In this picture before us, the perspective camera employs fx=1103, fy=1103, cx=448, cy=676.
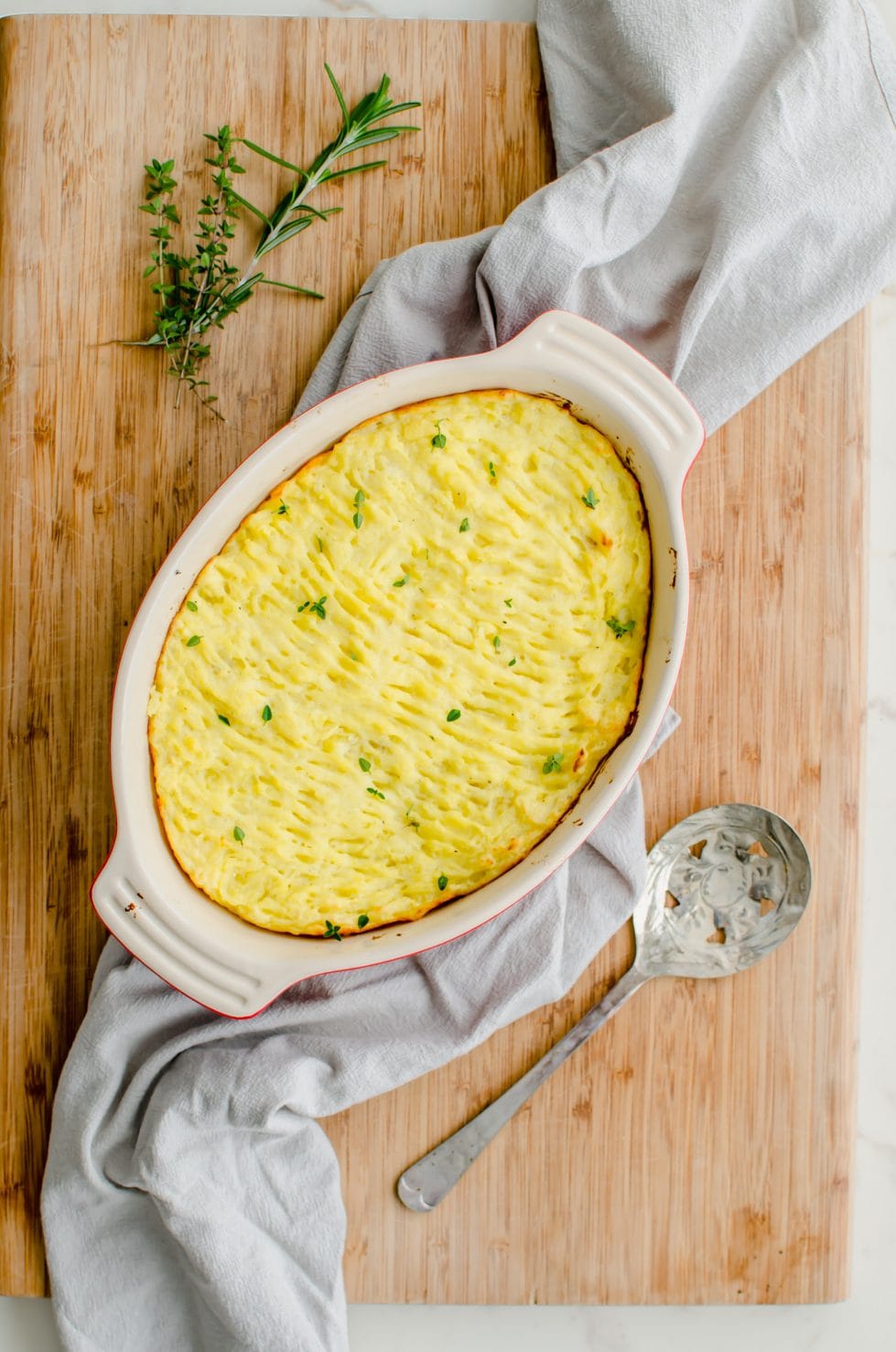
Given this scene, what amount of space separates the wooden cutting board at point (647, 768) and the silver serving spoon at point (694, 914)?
0.05 m

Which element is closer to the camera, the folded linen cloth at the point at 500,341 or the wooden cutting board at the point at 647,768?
the folded linen cloth at the point at 500,341

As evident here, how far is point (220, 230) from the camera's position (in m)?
2.04

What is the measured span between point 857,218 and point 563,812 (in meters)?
1.21

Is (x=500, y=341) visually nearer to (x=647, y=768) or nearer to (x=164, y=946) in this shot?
(x=647, y=768)

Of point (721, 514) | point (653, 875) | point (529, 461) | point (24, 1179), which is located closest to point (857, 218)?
point (721, 514)

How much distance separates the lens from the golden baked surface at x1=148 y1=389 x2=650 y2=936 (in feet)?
5.90

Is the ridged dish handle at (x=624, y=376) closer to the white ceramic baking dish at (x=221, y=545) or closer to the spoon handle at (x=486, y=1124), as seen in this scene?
the white ceramic baking dish at (x=221, y=545)

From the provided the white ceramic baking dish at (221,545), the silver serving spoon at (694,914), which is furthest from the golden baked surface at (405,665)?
the silver serving spoon at (694,914)

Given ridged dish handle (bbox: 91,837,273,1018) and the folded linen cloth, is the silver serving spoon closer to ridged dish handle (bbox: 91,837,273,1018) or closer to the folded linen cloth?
the folded linen cloth

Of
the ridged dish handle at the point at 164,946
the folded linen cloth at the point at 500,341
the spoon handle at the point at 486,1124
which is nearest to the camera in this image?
the ridged dish handle at the point at 164,946

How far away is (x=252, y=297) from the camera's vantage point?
2092mm

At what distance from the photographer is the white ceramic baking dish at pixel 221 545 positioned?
172 cm

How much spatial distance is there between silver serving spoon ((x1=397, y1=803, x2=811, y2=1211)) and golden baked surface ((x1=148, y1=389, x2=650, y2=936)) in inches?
15.4

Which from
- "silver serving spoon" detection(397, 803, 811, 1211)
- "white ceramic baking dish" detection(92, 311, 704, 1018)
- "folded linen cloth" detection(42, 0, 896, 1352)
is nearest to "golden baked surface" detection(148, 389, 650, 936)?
"white ceramic baking dish" detection(92, 311, 704, 1018)
